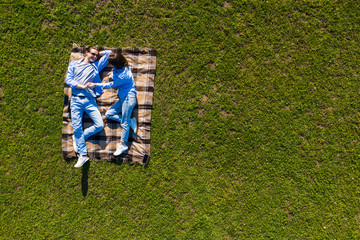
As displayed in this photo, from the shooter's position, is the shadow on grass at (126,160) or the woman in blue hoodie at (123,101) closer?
the woman in blue hoodie at (123,101)

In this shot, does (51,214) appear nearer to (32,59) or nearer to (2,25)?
(32,59)

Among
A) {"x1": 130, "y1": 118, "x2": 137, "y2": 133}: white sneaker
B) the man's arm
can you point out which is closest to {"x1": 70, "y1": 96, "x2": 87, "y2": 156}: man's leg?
the man's arm

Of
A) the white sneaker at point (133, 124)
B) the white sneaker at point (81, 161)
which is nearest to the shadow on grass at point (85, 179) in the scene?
the white sneaker at point (81, 161)

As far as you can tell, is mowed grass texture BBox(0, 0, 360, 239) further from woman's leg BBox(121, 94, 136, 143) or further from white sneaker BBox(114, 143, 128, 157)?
woman's leg BBox(121, 94, 136, 143)

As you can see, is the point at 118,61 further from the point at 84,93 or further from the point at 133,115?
the point at 133,115

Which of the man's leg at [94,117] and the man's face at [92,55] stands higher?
the man's face at [92,55]

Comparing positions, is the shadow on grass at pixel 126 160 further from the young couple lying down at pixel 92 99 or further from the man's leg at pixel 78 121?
the man's leg at pixel 78 121

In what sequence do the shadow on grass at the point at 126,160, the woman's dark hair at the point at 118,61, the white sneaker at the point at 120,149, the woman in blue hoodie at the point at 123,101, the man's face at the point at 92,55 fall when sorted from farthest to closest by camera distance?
the shadow on grass at the point at 126,160, the white sneaker at the point at 120,149, the man's face at the point at 92,55, the woman in blue hoodie at the point at 123,101, the woman's dark hair at the point at 118,61
